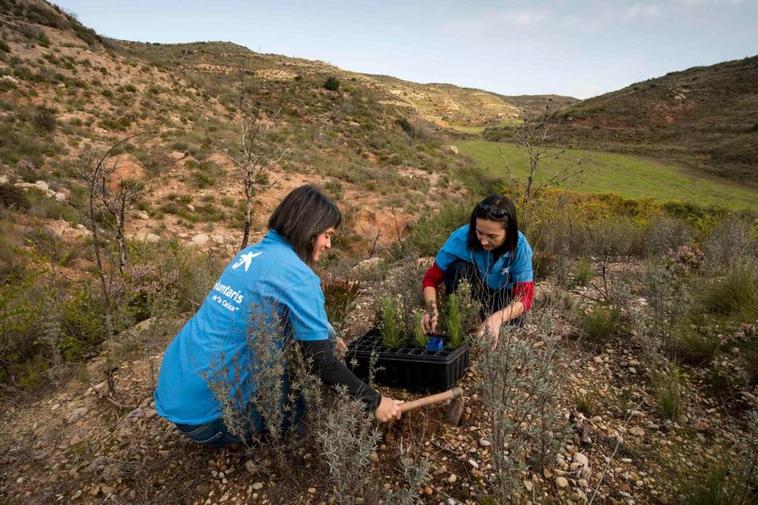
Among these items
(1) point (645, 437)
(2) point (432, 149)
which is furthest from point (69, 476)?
(2) point (432, 149)

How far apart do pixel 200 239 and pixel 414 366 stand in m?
8.43

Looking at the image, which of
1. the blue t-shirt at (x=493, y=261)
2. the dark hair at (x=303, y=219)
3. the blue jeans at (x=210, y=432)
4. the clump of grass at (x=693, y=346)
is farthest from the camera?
the blue t-shirt at (x=493, y=261)

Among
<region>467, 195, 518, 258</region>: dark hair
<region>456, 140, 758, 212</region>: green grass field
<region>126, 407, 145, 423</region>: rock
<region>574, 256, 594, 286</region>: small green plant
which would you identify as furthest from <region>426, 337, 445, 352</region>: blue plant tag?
<region>456, 140, 758, 212</region>: green grass field

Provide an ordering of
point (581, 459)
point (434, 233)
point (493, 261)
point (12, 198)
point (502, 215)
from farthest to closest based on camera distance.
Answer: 1. point (12, 198)
2. point (434, 233)
3. point (493, 261)
4. point (502, 215)
5. point (581, 459)

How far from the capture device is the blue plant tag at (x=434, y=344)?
276 centimetres

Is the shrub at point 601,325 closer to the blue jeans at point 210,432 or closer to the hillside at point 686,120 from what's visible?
the blue jeans at point 210,432

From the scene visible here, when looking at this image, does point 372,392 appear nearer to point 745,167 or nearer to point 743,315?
point 743,315

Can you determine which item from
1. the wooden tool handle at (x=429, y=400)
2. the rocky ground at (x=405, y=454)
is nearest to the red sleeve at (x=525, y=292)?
the rocky ground at (x=405, y=454)

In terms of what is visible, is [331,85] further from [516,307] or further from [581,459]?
[581,459]

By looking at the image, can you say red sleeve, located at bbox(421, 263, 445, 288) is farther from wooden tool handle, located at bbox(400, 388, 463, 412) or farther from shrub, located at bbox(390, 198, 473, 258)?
shrub, located at bbox(390, 198, 473, 258)

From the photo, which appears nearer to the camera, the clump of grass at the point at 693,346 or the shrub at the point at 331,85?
the clump of grass at the point at 693,346

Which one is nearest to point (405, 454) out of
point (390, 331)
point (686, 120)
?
point (390, 331)

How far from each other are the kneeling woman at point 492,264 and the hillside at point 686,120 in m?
18.3

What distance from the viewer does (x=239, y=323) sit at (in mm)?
2057
